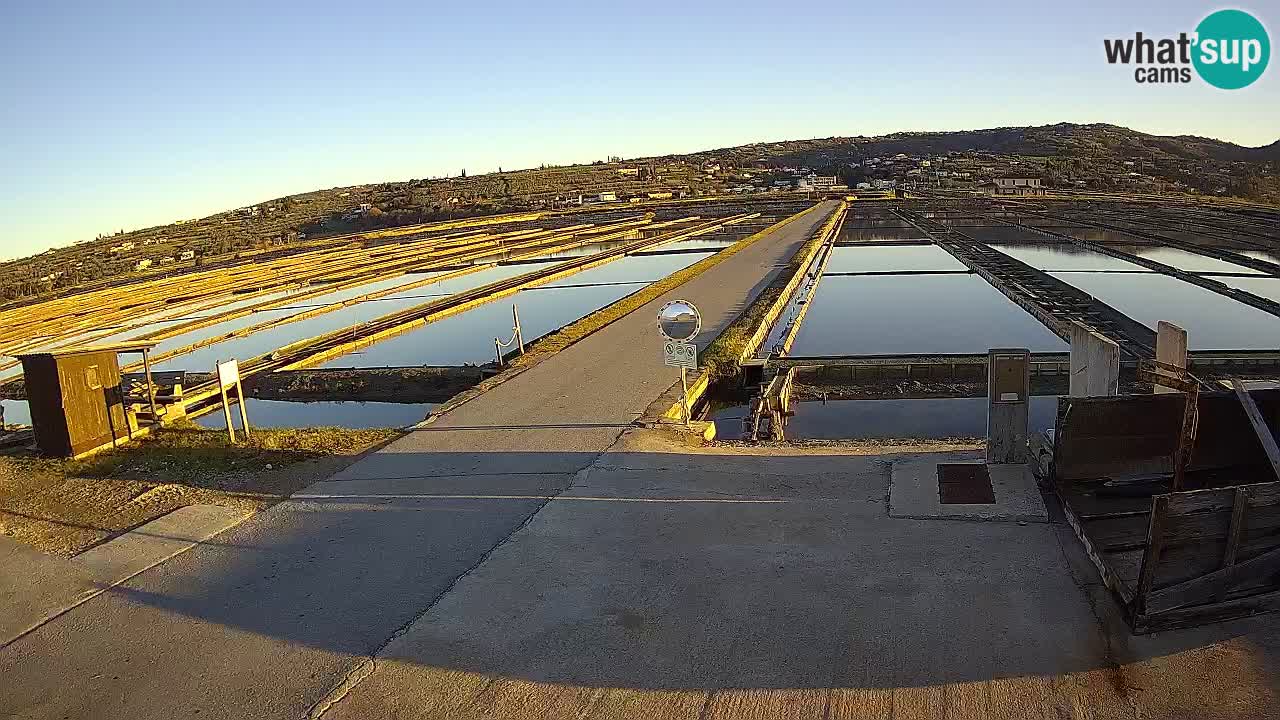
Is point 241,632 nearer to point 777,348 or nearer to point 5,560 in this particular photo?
point 5,560

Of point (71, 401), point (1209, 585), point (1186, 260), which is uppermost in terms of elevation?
point (71, 401)

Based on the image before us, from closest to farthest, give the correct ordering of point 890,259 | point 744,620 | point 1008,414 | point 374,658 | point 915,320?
point 374,658
point 744,620
point 1008,414
point 915,320
point 890,259

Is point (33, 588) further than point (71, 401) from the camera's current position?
No

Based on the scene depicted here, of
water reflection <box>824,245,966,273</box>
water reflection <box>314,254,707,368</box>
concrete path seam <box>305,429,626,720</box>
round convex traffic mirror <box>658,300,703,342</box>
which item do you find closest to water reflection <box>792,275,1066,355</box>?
water reflection <box>824,245,966,273</box>

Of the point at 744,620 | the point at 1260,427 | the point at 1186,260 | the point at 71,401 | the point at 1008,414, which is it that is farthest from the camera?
the point at 1186,260

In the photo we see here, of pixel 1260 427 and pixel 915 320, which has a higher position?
pixel 1260 427

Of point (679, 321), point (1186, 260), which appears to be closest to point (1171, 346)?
point (679, 321)

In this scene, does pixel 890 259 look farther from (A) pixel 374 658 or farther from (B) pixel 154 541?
(A) pixel 374 658
